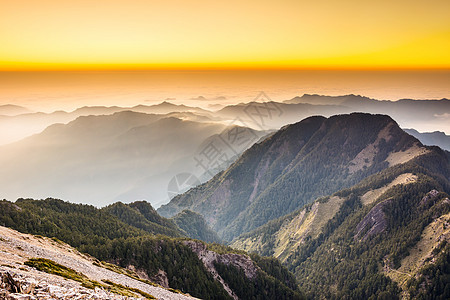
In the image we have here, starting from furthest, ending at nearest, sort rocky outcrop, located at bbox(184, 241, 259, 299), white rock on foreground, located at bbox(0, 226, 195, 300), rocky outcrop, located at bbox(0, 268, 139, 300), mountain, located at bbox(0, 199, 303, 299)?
rocky outcrop, located at bbox(184, 241, 259, 299)
mountain, located at bbox(0, 199, 303, 299)
white rock on foreground, located at bbox(0, 226, 195, 300)
rocky outcrop, located at bbox(0, 268, 139, 300)

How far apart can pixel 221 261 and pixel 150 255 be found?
42.6 m

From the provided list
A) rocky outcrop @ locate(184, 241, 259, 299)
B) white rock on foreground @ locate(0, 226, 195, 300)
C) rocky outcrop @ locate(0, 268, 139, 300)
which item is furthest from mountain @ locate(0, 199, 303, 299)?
rocky outcrop @ locate(0, 268, 139, 300)

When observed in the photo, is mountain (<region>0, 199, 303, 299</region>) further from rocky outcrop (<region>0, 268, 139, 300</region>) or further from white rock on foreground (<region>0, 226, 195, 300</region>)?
rocky outcrop (<region>0, 268, 139, 300</region>)

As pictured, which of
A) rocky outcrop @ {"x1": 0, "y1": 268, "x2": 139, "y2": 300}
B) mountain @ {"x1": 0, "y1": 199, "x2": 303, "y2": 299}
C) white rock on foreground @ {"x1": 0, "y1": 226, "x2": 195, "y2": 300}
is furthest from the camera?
mountain @ {"x1": 0, "y1": 199, "x2": 303, "y2": 299}

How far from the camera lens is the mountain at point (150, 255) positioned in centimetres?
10950

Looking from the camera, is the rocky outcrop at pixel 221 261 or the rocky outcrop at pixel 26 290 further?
the rocky outcrop at pixel 221 261

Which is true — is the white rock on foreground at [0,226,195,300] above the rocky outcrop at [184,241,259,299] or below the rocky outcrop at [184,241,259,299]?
above

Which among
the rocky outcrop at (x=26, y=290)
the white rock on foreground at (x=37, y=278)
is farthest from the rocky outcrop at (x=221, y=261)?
the rocky outcrop at (x=26, y=290)

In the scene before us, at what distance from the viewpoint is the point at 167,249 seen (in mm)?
131250

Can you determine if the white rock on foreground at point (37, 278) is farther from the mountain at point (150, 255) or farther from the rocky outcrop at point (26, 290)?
the mountain at point (150, 255)

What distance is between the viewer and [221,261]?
150m

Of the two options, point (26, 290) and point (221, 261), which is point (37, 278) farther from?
point (221, 261)

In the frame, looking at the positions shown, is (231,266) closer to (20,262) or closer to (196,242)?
(196,242)

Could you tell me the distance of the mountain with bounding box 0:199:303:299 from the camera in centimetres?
10950
